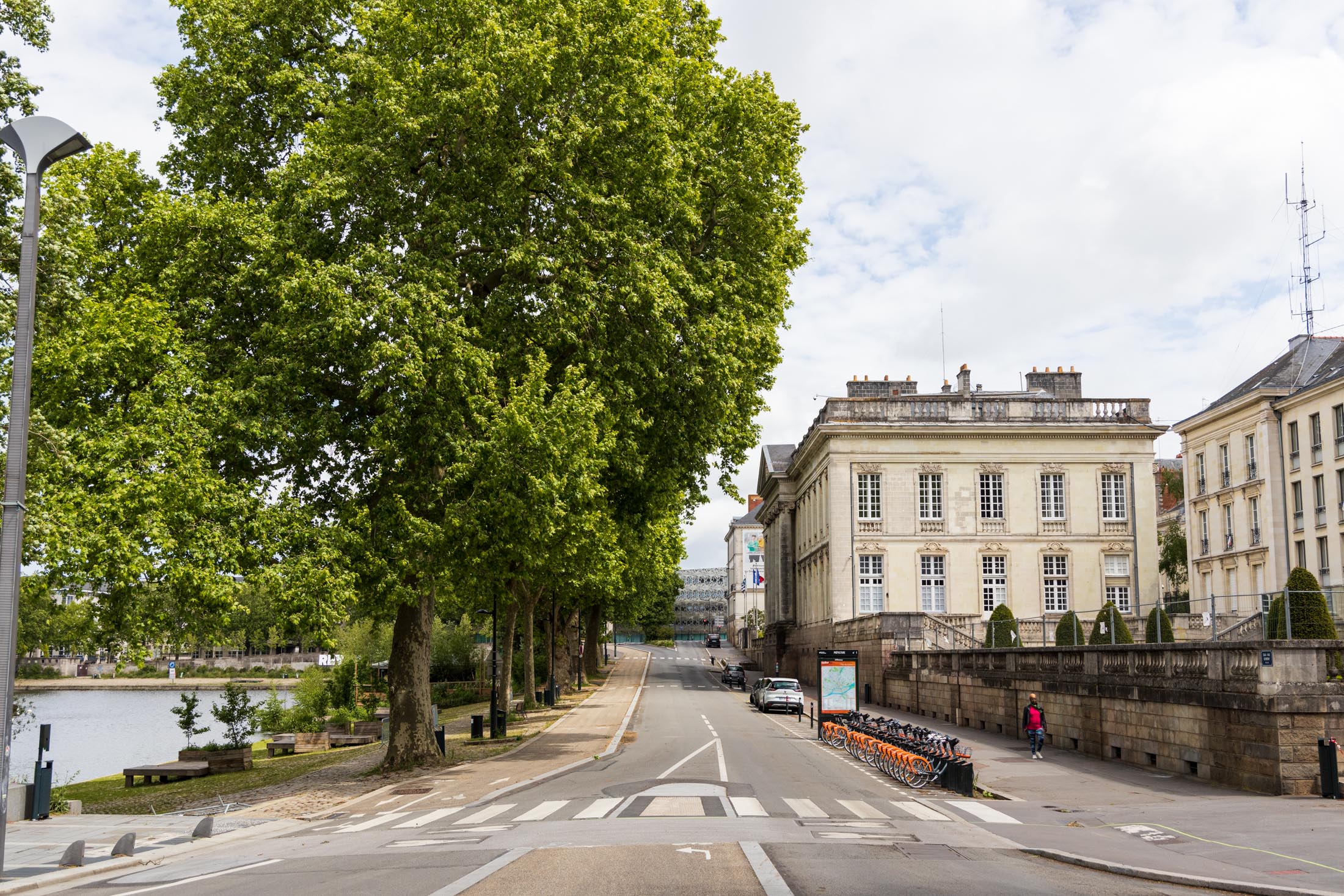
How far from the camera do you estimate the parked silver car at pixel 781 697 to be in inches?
1855

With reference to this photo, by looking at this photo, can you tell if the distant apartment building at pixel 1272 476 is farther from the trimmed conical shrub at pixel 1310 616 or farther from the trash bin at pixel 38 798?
the trash bin at pixel 38 798

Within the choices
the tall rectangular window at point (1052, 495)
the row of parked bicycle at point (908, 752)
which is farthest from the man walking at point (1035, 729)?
the tall rectangular window at point (1052, 495)

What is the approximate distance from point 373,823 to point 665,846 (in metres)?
Result: 6.30

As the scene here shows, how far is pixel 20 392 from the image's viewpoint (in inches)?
486

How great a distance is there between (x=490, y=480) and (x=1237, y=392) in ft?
187

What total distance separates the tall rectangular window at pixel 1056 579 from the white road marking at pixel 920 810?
4910cm

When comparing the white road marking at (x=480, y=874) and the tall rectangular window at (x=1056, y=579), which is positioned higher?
the tall rectangular window at (x=1056, y=579)

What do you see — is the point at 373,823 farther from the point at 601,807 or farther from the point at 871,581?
the point at 871,581

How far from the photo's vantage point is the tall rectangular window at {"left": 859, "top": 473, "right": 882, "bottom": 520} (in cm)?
6606

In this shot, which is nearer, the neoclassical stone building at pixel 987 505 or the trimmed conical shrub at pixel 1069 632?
the trimmed conical shrub at pixel 1069 632

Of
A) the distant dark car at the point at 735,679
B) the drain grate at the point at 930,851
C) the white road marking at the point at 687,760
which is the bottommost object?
the distant dark car at the point at 735,679

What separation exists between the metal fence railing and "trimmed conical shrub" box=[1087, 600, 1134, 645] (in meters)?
A: 0.02

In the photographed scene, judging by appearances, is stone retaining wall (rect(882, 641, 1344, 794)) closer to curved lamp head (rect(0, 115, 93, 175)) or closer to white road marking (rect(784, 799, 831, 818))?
white road marking (rect(784, 799, 831, 818))

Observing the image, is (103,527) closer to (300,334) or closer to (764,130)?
(300,334)
